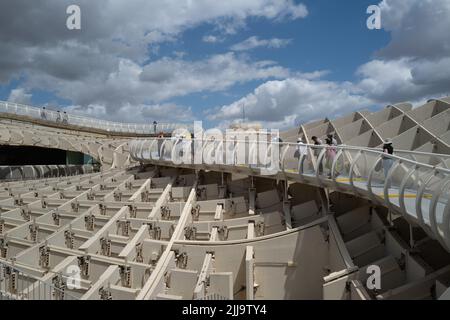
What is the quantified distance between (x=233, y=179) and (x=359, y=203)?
6.65m

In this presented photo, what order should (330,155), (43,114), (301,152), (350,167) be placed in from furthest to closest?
(43,114) → (301,152) → (330,155) → (350,167)

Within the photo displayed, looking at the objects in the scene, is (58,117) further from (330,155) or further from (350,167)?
(350,167)

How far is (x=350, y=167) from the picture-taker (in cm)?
1039

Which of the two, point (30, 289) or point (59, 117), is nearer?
point (30, 289)

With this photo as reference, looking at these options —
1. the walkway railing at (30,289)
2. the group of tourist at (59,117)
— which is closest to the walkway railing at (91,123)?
the group of tourist at (59,117)

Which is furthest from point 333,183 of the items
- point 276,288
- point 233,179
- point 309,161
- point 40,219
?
point 40,219

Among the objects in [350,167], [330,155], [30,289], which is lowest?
[30,289]

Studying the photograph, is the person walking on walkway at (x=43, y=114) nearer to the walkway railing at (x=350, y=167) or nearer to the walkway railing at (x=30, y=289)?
the walkway railing at (x=350, y=167)

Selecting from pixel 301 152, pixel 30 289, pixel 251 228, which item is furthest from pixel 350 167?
pixel 30 289

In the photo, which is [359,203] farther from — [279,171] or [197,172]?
[197,172]

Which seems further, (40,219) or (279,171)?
(40,219)

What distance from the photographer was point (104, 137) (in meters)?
36.9
